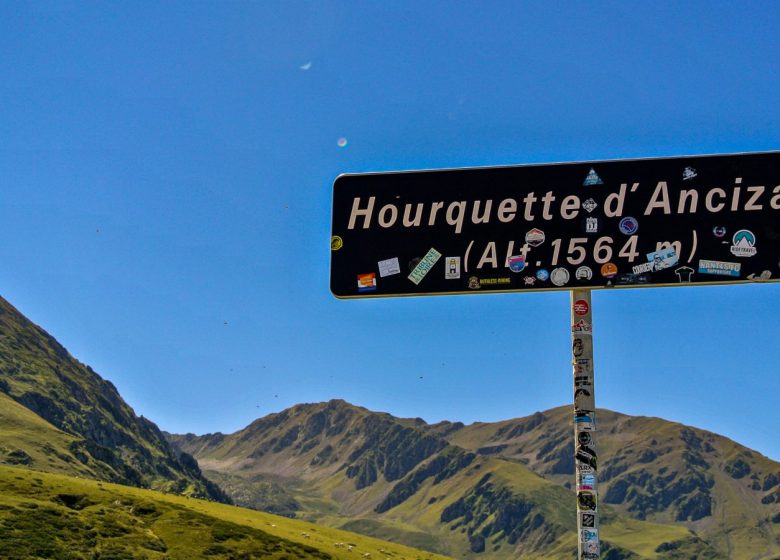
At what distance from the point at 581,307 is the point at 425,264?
5.43ft

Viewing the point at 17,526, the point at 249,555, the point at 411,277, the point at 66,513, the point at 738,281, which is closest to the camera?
the point at 738,281

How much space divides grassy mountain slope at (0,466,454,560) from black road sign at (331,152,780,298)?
12882 centimetres

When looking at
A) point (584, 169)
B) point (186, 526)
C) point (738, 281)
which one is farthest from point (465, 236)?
point (186, 526)

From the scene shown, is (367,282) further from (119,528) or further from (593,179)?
(119,528)

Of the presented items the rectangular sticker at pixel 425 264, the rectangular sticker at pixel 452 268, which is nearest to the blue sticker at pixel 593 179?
the rectangular sticker at pixel 452 268

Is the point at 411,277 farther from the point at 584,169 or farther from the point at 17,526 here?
the point at 17,526

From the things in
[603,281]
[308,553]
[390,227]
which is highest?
[390,227]

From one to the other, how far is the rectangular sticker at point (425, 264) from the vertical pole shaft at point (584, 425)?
57.4 inches

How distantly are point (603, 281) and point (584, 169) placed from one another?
45.2 inches

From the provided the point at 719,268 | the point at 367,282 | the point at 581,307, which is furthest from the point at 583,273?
the point at 367,282

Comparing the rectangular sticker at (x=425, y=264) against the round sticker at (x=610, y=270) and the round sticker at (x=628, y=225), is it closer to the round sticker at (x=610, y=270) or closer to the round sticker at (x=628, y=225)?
the round sticker at (x=610, y=270)

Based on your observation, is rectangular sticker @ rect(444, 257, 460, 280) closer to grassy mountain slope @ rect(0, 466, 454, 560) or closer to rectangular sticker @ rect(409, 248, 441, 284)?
rectangular sticker @ rect(409, 248, 441, 284)

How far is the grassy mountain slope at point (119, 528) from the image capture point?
132000 mm

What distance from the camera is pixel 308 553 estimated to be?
176375 millimetres
